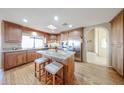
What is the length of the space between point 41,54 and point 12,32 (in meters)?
1.80

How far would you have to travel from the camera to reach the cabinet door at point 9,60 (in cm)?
381

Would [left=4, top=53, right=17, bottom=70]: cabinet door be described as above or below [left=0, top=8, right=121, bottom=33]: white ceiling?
below

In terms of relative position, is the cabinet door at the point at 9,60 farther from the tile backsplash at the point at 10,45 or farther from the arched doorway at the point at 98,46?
the arched doorway at the point at 98,46

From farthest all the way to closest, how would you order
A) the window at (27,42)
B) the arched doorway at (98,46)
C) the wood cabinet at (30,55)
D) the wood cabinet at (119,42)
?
the arched doorway at (98,46) → the window at (27,42) → the wood cabinet at (30,55) → the wood cabinet at (119,42)

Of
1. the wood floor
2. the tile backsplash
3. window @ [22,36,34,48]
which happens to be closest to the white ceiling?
the tile backsplash

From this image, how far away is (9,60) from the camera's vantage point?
12.9 feet

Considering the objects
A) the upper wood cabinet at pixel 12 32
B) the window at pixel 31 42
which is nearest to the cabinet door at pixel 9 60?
the upper wood cabinet at pixel 12 32

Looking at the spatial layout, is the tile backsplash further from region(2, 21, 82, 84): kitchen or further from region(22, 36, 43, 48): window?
region(22, 36, 43, 48): window

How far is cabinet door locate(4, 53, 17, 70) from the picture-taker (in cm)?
381

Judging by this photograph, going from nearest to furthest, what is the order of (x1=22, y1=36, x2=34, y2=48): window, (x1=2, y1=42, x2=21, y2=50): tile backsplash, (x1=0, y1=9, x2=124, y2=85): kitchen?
(x1=0, y1=9, x2=124, y2=85): kitchen → (x1=2, y1=42, x2=21, y2=50): tile backsplash → (x1=22, y1=36, x2=34, y2=48): window

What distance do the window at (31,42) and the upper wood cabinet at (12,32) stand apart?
0.75m

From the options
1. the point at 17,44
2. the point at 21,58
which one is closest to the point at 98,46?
the point at 21,58

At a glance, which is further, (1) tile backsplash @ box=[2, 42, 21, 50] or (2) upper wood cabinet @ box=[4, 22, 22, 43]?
(1) tile backsplash @ box=[2, 42, 21, 50]
